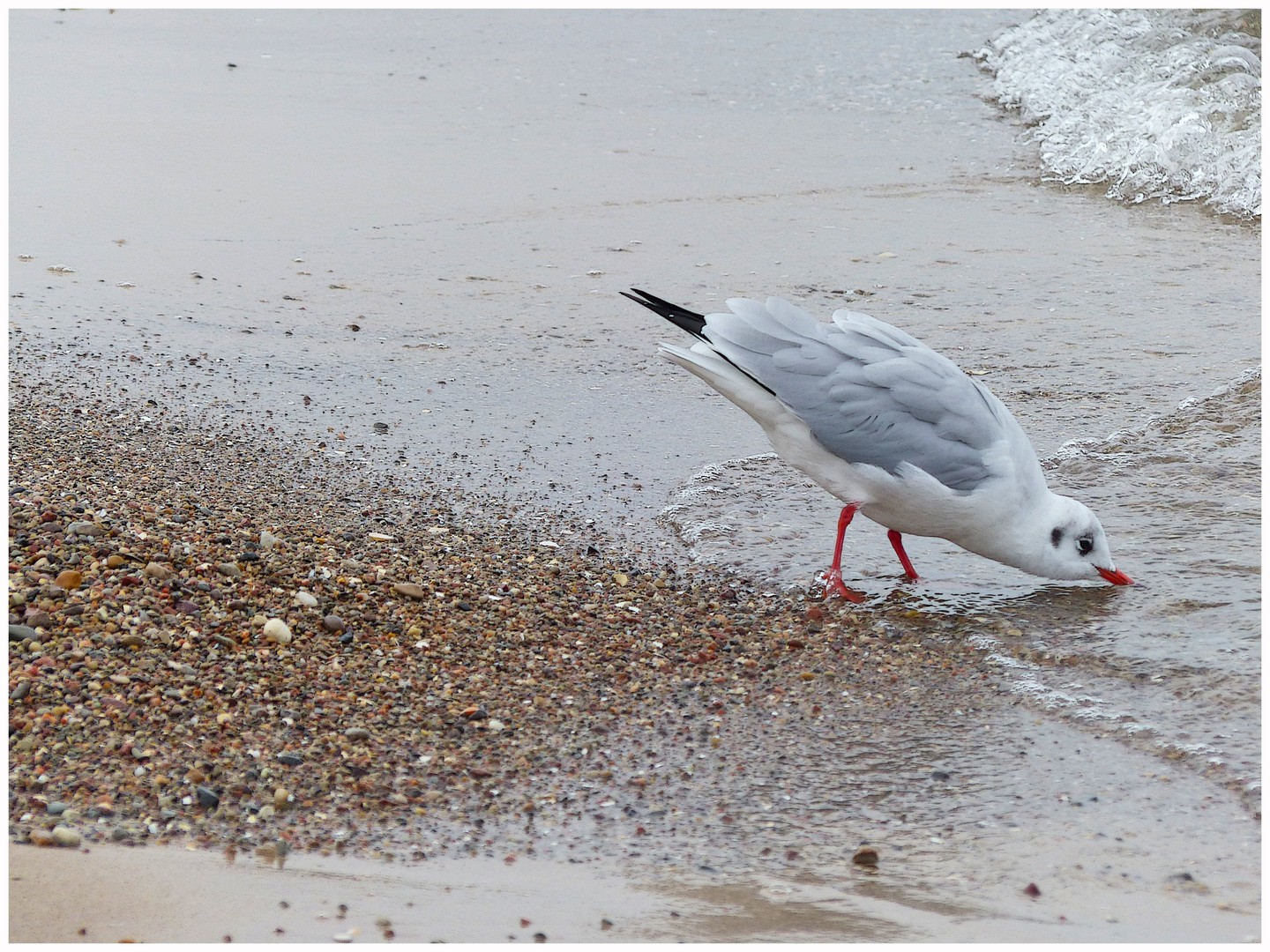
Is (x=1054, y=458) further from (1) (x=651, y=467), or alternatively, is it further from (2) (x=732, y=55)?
(2) (x=732, y=55)

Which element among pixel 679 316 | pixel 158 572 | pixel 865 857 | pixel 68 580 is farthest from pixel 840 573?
pixel 68 580

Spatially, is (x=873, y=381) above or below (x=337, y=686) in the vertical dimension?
above

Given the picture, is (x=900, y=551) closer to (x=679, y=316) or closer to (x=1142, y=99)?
(x=679, y=316)

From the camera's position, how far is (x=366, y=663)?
405 cm

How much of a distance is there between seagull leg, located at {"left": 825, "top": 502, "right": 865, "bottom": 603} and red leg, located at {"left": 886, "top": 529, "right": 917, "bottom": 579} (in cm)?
22

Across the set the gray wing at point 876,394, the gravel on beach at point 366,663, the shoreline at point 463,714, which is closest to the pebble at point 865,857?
the shoreline at point 463,714

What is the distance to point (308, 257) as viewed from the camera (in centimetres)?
828

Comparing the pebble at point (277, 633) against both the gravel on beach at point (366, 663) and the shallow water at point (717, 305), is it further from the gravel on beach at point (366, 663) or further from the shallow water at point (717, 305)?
the shallow water at point (717, 305)

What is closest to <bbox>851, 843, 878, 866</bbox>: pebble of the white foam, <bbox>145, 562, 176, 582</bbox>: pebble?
<bbox>145, 562, 176, 582</bbox>: pebble

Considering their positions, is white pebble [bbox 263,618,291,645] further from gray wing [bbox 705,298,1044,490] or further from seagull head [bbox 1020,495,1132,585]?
seagull head [bbox 1020,495,1132,585]

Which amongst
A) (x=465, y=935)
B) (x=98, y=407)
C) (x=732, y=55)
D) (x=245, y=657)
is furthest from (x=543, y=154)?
(x=465, y=935)

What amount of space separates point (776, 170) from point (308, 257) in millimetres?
3670

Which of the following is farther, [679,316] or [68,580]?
[679,316]

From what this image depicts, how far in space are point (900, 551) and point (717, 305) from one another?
8.93 feet
